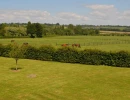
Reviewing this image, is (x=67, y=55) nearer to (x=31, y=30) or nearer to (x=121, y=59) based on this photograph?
(x=121, y=59)

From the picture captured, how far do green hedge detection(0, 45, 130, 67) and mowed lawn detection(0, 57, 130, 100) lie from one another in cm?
391

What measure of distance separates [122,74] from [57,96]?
11711mm

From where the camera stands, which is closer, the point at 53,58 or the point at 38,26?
the point at 53,58

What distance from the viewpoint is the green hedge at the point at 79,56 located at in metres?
33.5

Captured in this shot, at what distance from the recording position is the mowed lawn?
19.0 meters

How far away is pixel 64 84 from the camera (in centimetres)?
2295

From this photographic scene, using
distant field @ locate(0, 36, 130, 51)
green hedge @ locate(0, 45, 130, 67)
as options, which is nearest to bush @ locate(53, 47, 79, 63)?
green hedge @ locate(0, 45, 130, 67)

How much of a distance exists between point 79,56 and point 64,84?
46.7 ft

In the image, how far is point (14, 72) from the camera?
29.0 metres

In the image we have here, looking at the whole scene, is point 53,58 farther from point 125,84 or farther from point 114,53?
point 125,84

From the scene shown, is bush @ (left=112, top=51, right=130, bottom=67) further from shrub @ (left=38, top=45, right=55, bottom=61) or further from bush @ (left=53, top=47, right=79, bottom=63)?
shrub @ (left=38, top=45, right=55, bottom=61)

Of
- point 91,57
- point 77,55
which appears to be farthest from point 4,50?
point 91,57

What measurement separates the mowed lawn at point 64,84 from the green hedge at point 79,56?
3.91m

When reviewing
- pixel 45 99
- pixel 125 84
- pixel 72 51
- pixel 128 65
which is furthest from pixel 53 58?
pixel 45 99
